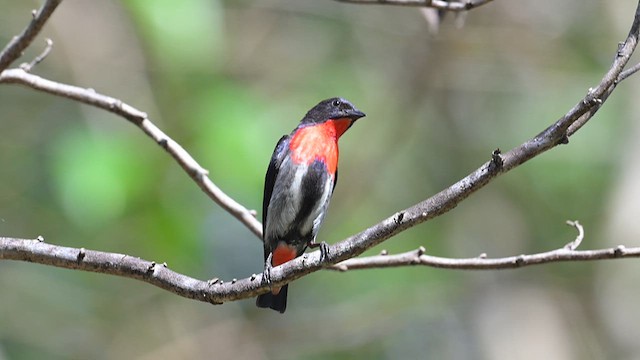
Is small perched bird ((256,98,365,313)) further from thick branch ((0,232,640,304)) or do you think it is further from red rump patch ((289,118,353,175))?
thick branch ((0,232,640,304))

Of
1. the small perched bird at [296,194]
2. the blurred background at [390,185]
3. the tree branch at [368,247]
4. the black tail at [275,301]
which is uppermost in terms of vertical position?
the blurred background at [390,185]

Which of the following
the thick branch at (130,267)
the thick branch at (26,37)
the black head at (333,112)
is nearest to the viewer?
the thick branch at (130,267)

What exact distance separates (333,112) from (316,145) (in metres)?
0.43

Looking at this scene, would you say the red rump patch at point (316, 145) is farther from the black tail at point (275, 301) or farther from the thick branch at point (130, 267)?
the thick branch at point (130, 267)

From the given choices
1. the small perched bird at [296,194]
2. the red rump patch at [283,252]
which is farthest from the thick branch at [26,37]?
the red rump patch at [283,252]

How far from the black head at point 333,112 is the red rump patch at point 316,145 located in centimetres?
10

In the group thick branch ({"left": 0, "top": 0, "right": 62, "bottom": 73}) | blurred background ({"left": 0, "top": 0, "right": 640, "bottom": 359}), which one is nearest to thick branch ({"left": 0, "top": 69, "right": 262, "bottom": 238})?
thick branch ({"left": 0, "top": 0, "right": 62, "bottom": 73})

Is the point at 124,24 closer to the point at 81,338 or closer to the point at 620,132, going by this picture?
the point at 81,338

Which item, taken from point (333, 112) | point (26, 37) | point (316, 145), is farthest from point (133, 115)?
point (333, 112)

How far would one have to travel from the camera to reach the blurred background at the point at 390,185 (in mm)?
8664

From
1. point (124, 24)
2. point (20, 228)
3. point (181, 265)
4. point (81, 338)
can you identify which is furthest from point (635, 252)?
point (81, 338)

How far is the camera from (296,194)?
4.72 meters

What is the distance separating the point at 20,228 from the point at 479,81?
5025mm

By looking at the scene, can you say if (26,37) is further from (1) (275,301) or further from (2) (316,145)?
(1) (275,301)
